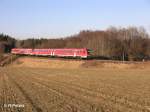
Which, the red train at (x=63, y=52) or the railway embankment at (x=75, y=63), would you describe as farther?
the red train at (x=63, y=52)

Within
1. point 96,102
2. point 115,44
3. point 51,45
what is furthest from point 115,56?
point 96,102

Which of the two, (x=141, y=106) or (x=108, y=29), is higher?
(x=108, y=29)

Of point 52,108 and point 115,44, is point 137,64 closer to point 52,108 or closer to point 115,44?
point 115,44

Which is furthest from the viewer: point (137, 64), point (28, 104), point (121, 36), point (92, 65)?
point (121, 36)

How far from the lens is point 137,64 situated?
74.2m

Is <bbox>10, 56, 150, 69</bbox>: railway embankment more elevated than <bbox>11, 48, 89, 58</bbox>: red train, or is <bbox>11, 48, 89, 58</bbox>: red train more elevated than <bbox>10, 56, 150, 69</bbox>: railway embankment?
<bbox>11, 48, 89, 58</bbox>: red train

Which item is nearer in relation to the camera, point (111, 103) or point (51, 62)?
point (111, 103)

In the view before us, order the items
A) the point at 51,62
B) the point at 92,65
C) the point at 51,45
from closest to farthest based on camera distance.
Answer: the point at 92,65 → the point at 51,62 → the point at 51,45

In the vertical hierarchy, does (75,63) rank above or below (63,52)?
below

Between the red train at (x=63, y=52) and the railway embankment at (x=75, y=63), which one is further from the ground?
the red train at (x=63, y=52)

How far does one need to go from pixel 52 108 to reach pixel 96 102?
3275 mm

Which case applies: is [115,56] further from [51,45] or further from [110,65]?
[51,45]

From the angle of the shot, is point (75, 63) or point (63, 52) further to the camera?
point (63, 52)

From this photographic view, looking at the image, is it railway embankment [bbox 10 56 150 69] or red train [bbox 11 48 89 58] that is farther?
red train [bbox 11 48 89 58]
